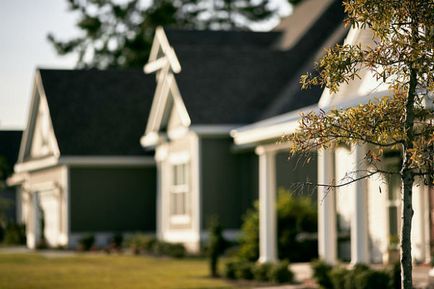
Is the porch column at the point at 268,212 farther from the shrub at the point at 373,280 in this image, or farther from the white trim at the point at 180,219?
the white trim at the point at 180,219

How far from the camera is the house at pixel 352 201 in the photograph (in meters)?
20.1

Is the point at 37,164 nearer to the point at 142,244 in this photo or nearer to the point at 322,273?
the point at 142,244

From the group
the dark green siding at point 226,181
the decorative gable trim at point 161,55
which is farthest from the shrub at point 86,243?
the decorative gable trim at point 161,55

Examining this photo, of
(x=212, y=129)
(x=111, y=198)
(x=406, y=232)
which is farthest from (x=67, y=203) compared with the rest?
(x=406, y=232)

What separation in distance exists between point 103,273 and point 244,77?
10136mm

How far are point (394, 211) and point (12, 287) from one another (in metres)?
9.52

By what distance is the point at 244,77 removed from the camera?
35000mm

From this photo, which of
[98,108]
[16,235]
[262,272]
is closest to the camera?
[262,272]

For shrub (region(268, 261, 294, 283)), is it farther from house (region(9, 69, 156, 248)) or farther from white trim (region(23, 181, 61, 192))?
white trim (region(23, 181, 61, 192))

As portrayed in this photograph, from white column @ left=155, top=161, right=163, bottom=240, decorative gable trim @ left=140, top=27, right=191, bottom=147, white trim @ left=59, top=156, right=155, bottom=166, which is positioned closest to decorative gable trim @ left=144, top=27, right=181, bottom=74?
decorative gable trim @ left=140, top=27, right=191, bottom=147

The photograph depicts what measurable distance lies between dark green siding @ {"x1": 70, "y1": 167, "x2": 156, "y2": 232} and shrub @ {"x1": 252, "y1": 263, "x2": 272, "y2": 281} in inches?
693

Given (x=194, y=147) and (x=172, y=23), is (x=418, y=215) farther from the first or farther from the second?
(x=172, y=23)

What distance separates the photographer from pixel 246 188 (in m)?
34.3

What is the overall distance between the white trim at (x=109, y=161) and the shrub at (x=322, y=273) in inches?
782
